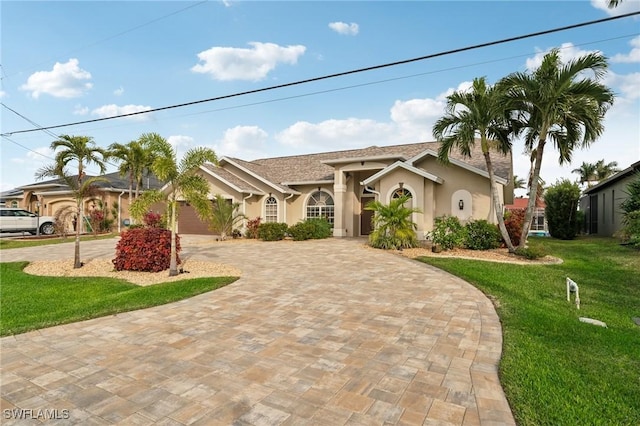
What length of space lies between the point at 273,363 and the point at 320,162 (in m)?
18.3

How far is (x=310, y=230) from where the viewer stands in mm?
17750

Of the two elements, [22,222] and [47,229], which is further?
[47,229]

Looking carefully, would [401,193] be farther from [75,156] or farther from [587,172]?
[587,172]

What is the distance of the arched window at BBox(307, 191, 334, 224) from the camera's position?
2002 centimetres

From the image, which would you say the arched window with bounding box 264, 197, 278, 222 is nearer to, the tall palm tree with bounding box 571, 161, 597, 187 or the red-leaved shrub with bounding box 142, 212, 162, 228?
the red-leaved shrub with bounding box 142, 212, 162, 228

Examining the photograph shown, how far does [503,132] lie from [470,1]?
5.69 m

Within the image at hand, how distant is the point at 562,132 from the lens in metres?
12.1

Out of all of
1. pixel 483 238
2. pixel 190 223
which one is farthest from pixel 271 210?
pixel 483 238

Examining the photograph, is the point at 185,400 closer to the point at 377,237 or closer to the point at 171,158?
the point at 171,158

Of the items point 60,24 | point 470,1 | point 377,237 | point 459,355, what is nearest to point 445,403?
point 459,355

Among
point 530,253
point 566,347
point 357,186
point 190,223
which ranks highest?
point 357,186

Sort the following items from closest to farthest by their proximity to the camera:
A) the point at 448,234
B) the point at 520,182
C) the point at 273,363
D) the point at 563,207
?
the point at 273,363, the point at 448,234, the point at 563,207, the point at 520,182

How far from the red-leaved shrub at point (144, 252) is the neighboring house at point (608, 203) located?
759 inches

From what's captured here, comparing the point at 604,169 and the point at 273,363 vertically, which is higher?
the point at 604,169
